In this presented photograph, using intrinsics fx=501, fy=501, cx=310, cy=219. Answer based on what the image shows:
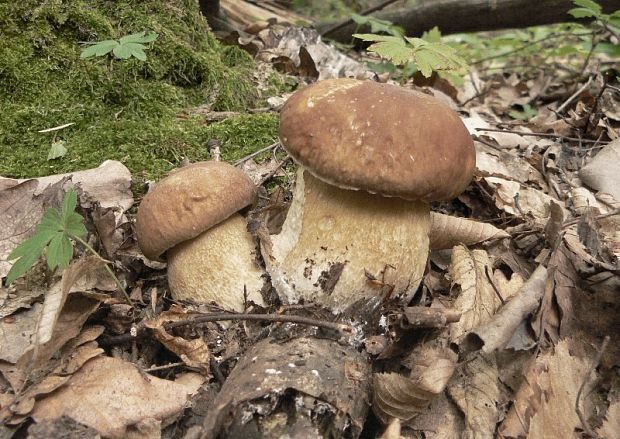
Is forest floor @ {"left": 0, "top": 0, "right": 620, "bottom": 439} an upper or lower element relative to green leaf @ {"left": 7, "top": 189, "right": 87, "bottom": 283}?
lower

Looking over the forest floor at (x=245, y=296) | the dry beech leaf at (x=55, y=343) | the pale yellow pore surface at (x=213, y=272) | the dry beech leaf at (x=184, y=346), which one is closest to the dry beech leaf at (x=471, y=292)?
the forest floor at (x=245, y=296)

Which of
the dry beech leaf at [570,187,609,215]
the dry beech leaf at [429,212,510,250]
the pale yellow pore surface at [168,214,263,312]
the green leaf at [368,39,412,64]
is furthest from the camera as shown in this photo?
the green leaf at [368,39,412,64]

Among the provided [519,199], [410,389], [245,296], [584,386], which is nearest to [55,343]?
[245,296]

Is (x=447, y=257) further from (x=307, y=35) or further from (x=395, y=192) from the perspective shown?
(x=307, y=35)

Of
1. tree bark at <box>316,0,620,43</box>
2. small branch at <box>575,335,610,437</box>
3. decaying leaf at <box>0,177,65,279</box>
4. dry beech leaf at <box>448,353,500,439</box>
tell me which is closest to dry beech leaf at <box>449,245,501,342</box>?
dry beech leaf at <box>448,353,500,439</box>

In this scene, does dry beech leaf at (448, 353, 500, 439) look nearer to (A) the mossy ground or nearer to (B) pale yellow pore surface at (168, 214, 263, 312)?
(B) pale yellow pore surface at (168, 214, 263, 312)

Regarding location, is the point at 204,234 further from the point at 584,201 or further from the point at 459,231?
the point at 584,201
